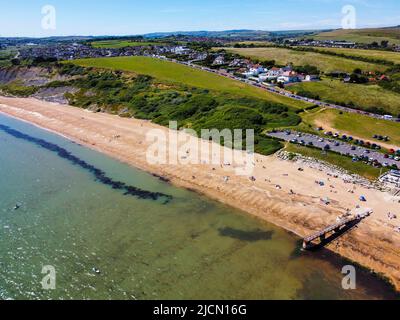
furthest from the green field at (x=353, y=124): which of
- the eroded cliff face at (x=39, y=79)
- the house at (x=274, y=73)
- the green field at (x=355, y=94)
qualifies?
the eroded cliff face at (x=39, y=79)

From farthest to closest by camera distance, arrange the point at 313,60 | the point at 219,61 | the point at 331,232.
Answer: the point at 219,61 → the point at 313,60 → the point at 331,232

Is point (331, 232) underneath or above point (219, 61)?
underneath

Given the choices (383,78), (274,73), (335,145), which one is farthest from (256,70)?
(335,145)

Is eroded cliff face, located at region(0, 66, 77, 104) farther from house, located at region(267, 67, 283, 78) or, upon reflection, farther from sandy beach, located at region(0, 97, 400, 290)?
house, located at region(267, 67, 283, 78)

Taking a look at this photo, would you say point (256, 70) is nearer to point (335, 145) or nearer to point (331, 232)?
point (335, 145)
